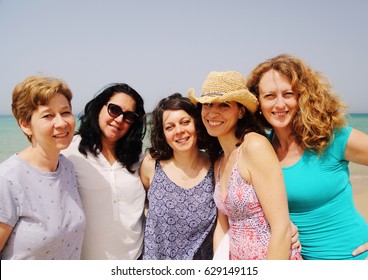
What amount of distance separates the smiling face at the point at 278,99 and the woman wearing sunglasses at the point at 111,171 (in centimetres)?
147

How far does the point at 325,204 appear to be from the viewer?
273cm

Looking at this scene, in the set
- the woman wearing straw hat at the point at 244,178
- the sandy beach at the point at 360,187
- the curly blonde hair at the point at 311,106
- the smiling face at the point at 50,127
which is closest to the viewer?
the woman wearing straw hat at the point at 244,178

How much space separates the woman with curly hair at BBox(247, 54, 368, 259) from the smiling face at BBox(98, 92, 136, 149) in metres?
1.47

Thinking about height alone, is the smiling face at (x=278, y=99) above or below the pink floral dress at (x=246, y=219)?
above

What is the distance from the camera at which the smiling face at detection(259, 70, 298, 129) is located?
2734 millimetres

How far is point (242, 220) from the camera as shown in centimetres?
263

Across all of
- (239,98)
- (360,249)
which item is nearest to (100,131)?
(239,98)

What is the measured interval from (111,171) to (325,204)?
2102mm

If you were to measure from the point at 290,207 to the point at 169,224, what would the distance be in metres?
1.20

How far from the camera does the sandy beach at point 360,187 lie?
324 inches

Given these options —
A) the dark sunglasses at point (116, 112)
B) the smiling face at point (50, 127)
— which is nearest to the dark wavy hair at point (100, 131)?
the dark sunglasses at point (116, 112)

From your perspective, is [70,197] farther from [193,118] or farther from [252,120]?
[252,120]

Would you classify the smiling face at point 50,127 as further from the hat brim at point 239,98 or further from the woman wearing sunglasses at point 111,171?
the hat brim at point 239,98

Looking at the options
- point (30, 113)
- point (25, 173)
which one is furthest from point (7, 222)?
point (30, 113)
